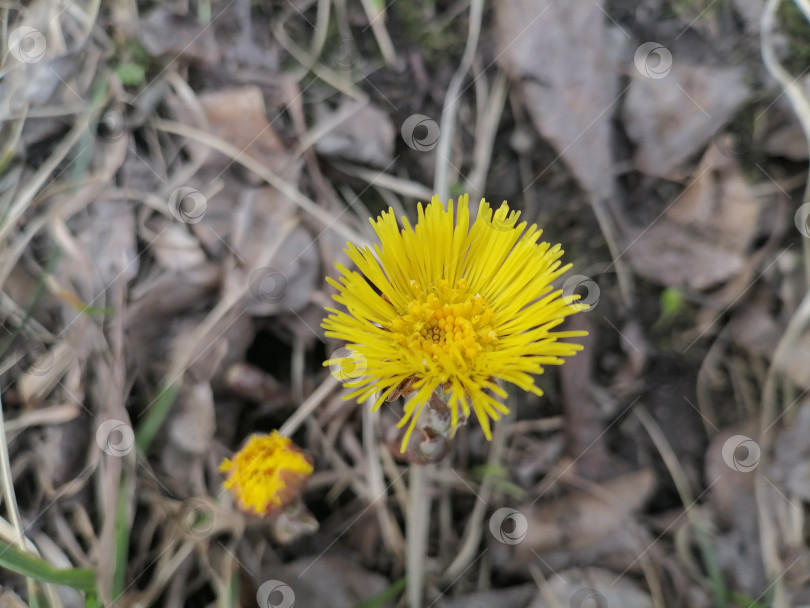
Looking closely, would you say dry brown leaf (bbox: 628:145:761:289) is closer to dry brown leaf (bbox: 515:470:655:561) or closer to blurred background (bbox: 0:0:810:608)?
blurred background (bbox: 0:0:810:608)

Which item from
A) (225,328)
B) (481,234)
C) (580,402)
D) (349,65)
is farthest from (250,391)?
(349,65)

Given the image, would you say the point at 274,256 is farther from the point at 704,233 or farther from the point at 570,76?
the point at 704,233

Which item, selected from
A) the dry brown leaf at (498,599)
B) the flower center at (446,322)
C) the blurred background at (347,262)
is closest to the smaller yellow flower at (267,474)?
the blurred background at (347,262)

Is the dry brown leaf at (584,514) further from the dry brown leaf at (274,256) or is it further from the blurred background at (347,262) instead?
the dry brown leaf at (274,256)

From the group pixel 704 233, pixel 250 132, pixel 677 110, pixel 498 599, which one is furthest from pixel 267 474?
pixel 677 110

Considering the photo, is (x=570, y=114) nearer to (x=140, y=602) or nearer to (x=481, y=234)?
(x=481, y=234)

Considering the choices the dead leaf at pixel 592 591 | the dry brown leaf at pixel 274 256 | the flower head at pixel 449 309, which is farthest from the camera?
the dry brown leaf at pixel 274 256

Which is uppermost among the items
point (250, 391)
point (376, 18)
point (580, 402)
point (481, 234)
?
point (376, 18)
